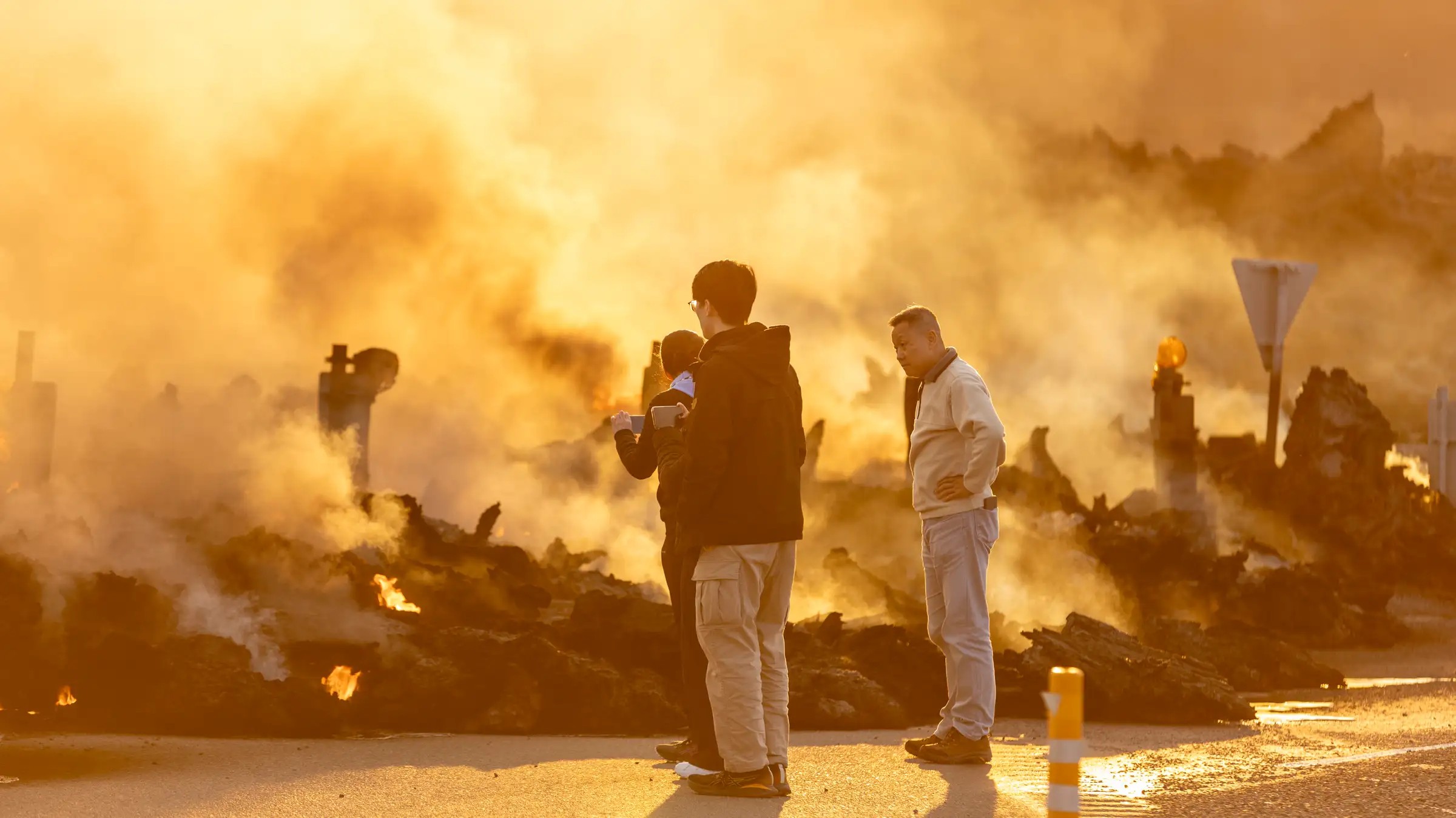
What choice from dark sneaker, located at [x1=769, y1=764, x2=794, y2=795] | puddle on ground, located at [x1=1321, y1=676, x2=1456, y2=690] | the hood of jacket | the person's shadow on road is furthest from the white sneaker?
puddle on ground, located at [x1=1321, y1=676, x2=1456, y2=690]

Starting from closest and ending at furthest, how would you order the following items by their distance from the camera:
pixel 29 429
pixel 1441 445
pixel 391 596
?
pixel 391 596
pixel 29 429
pixel 1441 445

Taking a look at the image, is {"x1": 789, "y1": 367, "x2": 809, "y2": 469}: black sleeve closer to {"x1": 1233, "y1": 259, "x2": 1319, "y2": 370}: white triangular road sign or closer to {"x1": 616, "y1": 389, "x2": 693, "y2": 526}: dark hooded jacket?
{"x1": 616, "y1": 389, "x2": 693, "y2": 526}: dark hooded jacket

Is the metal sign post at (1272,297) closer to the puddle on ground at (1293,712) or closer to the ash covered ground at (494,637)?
the ash covered ground at (494,637)

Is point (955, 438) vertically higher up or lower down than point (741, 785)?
higher up

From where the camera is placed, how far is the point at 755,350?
6.27 m

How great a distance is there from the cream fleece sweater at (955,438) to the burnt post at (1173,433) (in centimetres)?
1935

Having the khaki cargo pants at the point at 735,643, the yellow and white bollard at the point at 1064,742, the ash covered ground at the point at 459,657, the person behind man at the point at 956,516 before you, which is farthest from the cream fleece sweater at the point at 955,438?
the yellow and white bollard at the point at 1064,742

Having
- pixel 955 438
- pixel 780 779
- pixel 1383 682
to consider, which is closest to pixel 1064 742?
pixel 780 779

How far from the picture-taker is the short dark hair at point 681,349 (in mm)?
6918

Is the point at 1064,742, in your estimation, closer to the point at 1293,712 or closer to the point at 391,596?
the point at 1293,712

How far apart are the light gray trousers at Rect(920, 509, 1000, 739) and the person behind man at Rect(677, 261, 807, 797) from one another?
1220mm

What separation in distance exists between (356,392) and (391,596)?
12.5 metres

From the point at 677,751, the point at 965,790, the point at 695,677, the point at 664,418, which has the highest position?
the point at 664,418

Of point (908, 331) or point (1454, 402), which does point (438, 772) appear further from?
point (1454, 402)
